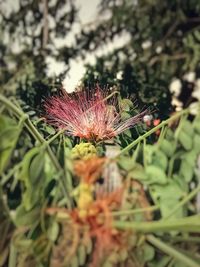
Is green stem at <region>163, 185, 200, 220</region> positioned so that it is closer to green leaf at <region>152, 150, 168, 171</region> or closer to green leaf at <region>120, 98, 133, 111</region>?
green leaf at <region>152, 150, 168, 171</region>

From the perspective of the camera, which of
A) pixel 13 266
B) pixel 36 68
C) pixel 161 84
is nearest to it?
pixel 13 266

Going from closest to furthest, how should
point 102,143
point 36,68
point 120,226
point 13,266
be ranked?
point 120,226 < point 13,266 < point 102,143 < point 36,68

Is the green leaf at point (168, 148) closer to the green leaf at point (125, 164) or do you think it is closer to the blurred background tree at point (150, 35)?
the green leaf at point (125, 164)

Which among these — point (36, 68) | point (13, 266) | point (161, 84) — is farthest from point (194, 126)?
point (36, 68)

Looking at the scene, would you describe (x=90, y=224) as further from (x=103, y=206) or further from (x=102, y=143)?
(x=102, y=143)

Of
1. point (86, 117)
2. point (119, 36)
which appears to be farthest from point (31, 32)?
point (86, 117)

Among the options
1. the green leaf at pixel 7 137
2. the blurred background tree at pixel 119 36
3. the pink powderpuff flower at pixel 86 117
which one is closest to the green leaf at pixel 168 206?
the green leaf at pixel 7 137

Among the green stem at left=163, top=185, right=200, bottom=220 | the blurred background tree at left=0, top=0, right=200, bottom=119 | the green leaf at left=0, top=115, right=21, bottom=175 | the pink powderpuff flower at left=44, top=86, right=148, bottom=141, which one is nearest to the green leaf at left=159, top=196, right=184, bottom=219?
the green stem at left=163, top=185, right=200, bottom=220
